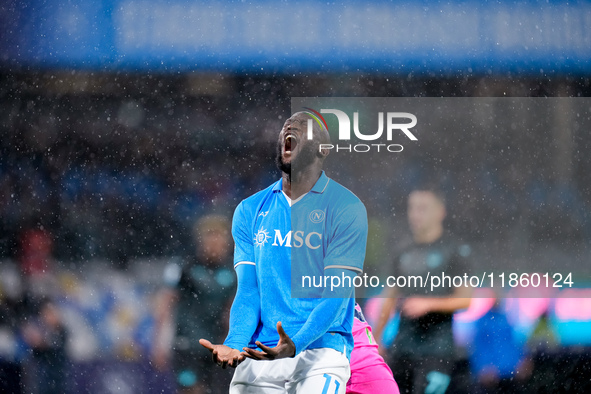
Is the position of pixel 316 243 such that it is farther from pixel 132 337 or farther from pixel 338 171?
pixel 132 337

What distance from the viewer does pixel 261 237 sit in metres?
2.76

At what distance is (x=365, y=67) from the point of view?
11.2ft

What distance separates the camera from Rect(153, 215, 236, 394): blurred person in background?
3.45m

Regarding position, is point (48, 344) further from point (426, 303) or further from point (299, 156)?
point (426, 303)

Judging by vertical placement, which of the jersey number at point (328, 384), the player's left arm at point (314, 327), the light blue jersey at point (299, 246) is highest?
the light blue jersey at point (299, 246)

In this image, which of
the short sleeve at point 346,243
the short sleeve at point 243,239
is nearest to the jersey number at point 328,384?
the short sleeve at point 346,243

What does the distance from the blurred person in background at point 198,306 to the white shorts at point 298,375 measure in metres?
0.88

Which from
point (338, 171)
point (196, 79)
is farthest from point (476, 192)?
point (196, 79)

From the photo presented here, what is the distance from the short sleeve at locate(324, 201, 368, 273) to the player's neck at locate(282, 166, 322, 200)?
0.19 meters

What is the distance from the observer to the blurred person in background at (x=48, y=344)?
11.6 feet

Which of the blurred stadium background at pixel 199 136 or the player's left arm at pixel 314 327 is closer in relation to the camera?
the player's left arm at pixel 314 327

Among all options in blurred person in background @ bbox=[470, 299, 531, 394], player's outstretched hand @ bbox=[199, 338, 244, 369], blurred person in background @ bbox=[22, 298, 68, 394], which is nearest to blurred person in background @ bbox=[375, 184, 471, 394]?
blurred person in background @ bbox=[470, 299, 531, 394]

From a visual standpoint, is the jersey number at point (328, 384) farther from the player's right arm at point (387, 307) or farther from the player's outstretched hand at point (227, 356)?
the player's right arm at point (387, 307)

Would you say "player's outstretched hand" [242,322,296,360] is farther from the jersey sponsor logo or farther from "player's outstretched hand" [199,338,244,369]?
the jersey sponsor logo
